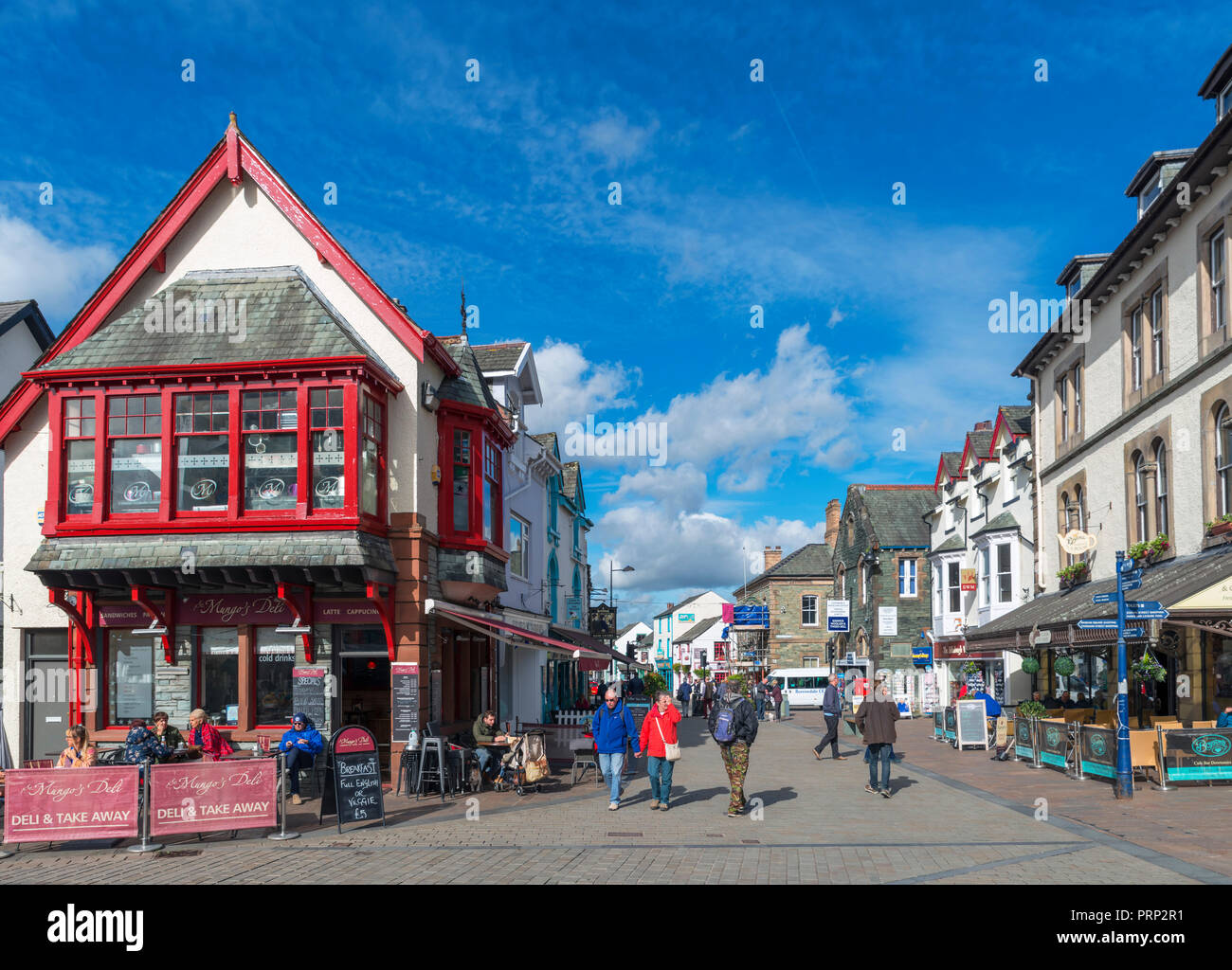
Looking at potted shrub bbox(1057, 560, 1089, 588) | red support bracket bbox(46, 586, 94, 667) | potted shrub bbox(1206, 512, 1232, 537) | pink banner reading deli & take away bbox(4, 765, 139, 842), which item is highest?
potted shrub bbox(1206, 512, 1232, 537)

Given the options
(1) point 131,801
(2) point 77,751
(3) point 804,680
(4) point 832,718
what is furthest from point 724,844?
(3) point 804,680

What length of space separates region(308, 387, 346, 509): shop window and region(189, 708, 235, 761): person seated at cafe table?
3.75m

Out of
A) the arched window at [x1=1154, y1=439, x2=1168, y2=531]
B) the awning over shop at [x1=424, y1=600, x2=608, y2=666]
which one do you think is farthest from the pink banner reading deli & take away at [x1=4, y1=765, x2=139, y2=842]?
the arched window at [x1=1154, y1=439, x2=1168, y2=531]

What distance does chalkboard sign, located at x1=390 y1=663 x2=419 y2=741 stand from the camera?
1758cm

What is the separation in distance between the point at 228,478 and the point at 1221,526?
16548 millimetres

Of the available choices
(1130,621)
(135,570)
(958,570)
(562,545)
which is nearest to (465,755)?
(135,570)

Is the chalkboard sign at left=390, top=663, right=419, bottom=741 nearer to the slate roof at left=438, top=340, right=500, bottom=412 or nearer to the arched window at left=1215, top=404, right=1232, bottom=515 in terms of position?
the slate roof at left=438, top=340, right=500, bottom=412

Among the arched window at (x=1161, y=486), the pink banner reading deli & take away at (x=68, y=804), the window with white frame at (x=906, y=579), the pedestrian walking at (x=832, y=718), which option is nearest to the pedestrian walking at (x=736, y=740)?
the pink banner reading deli & take away at (x=68, y=804)

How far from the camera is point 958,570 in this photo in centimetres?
4162

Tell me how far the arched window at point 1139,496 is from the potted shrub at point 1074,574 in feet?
10.9

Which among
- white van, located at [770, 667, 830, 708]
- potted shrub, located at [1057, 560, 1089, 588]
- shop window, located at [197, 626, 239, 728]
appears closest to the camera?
shop window, located at [197, 626, 239, 728]

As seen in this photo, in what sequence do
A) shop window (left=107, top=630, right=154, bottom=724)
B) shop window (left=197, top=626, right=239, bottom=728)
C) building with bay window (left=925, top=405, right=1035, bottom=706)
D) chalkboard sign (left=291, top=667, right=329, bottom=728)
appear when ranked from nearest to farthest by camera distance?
chalkboard sign (left=291, top=667, right=329, bottom=728)
shop window (left=197, top=626, right=239, bottom=728)
shop window (left=107, top=630, right=154, bottom=724)
building with bay window (left=925, top=405, right=1035, bottom=706)

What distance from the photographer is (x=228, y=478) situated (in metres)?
17.3

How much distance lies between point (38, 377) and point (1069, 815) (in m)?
16.9
